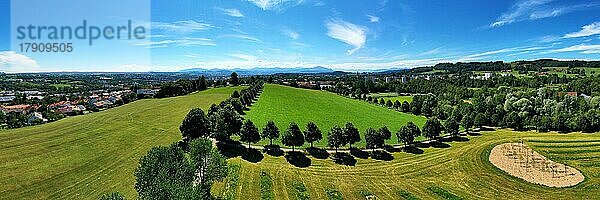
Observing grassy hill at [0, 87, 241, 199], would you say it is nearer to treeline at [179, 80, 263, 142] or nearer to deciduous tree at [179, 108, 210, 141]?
deciduous tree at [179, 108, 210, 141]

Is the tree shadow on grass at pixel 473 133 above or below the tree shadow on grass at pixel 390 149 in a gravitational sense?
above

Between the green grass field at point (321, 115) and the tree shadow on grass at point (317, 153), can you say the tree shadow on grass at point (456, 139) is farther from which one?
the tree shadow on grass at point (317, 153)

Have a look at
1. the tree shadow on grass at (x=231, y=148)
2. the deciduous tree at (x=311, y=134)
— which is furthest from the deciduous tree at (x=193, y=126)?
the deciduous tree at (x=311, y=134)

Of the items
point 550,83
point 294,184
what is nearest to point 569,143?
point 294,184

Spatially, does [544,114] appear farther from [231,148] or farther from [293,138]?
[231,148]

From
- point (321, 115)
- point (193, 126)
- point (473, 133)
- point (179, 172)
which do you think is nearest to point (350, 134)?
Result: point (193, 126)

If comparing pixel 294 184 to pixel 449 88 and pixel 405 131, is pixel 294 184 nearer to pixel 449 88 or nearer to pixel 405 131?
pixel 405 131
